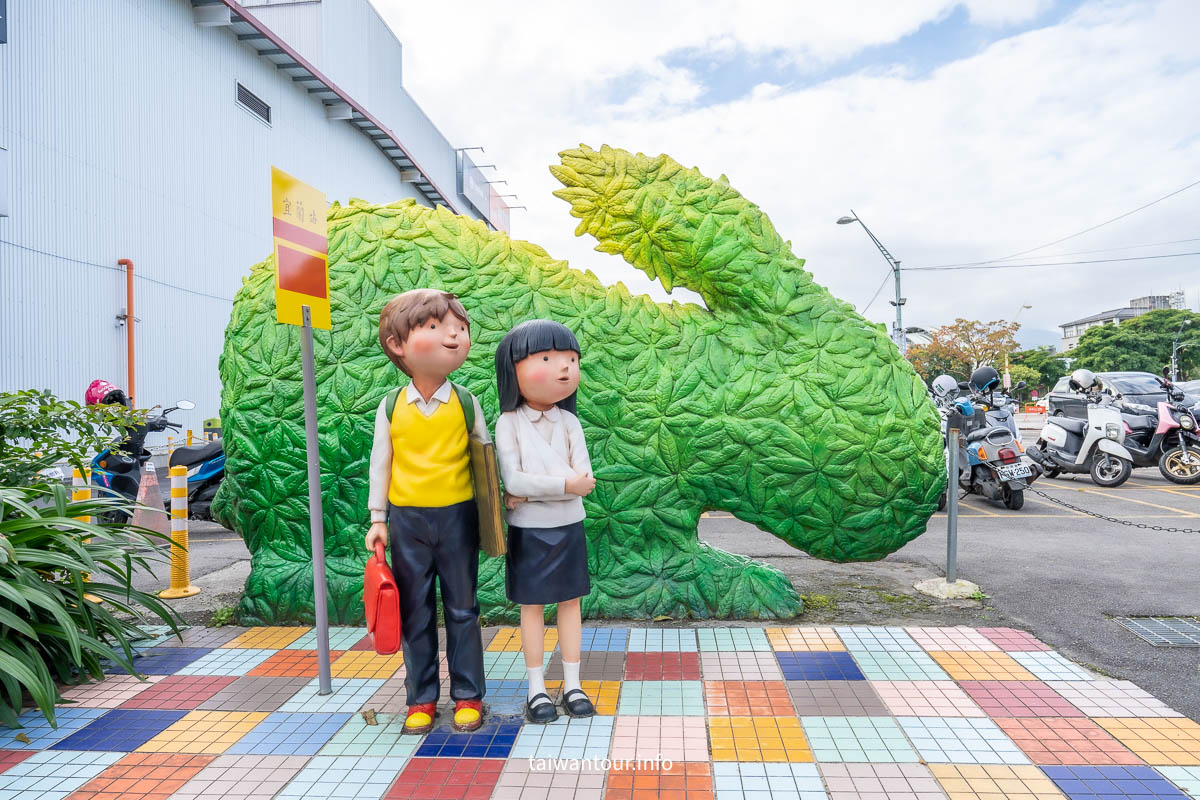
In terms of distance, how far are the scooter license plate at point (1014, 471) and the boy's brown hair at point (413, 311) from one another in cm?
741

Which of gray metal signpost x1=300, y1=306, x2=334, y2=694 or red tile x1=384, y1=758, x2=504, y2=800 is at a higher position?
gray metal signpost x1=300, y1=306, x2=334, y2=694

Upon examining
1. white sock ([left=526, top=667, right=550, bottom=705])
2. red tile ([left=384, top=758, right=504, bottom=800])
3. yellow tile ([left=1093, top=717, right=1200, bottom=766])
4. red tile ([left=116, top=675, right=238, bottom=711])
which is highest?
white sock ([left=526, top=667, right=550, bottom=705])

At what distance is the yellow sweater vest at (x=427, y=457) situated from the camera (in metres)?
2.87

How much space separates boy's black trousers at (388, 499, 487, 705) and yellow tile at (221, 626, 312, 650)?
133 centimetres

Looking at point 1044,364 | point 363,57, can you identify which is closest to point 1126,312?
point 1044,364

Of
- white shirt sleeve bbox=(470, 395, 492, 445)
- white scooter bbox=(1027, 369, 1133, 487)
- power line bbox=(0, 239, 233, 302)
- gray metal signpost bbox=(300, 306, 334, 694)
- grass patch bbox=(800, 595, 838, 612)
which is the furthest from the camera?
power line bbox=(0, 239, 233, 302)

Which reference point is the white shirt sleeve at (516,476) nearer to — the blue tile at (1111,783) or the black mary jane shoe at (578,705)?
the black mary jane shoe at (578,705)

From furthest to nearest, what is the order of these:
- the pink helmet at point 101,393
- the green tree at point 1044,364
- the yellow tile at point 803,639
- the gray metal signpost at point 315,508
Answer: the green tree at point 1044,364 < the pink helmet at point 101,393 < the yellow tile at point 803,639 < the gray metal signpost at point 315,508

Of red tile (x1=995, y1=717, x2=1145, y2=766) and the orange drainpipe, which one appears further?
the orange drainpipe

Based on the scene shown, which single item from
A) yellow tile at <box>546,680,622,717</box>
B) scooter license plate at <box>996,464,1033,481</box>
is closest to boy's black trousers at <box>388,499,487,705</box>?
yellow tile at <box>546,680,622,717</box>

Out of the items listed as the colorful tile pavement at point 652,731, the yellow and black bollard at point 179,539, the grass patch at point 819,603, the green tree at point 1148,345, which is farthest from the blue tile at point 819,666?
the green tree at point 1148,345

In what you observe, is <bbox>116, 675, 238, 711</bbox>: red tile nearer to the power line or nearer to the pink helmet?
the pink helmet

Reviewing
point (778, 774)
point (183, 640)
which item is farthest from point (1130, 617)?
point (183, 640)

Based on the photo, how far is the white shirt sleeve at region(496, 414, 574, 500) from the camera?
9.39 ft
